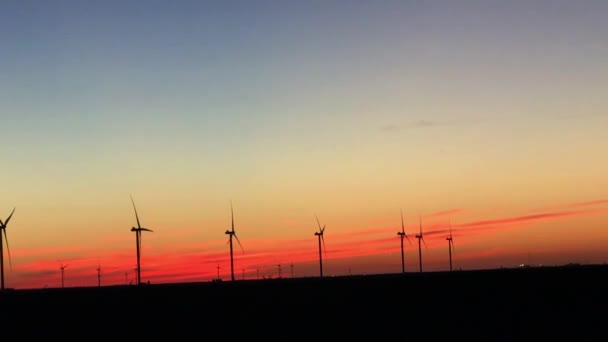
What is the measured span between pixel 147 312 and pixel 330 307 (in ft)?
93.6

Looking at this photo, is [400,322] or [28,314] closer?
[400,322]

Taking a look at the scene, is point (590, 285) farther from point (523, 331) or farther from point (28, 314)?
point (28, 314)

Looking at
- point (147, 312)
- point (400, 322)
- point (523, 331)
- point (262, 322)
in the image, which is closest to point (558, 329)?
point (523, 331)

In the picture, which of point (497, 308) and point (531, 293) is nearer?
point (497, 308)

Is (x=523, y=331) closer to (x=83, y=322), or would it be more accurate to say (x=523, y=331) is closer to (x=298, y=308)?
(x=298, y=308)

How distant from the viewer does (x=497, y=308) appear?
110 m

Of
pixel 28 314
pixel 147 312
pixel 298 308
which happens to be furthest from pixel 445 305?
pixel 28 314

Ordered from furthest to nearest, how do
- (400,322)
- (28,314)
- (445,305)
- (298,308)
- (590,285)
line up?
1. (590,285)
2. (28,314)
3. (298,308)
4. (445,305)
5. (400,322)

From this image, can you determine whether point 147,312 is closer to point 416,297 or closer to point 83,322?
point 83,322

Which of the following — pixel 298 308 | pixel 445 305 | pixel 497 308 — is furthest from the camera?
pixel 298 308

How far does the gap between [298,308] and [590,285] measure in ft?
205

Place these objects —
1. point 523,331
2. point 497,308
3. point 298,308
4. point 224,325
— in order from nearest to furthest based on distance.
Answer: point 523,331 → point 224,325 → point 497,308 → point 298,308

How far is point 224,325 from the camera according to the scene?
103 meters

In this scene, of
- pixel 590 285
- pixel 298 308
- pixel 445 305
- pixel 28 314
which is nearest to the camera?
pixel 445 305
